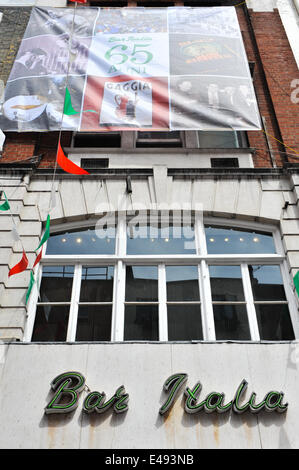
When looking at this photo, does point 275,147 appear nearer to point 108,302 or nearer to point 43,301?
point 108,302

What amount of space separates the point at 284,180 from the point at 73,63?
6.84m

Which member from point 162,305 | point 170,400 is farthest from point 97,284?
point 170,400

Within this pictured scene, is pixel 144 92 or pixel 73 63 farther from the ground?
pixel 73 63

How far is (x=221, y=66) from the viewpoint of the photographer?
1110cm

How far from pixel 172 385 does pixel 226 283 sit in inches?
99.6

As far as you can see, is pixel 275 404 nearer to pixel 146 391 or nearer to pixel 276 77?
pixel 146 391

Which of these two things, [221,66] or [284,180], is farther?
[221,66]

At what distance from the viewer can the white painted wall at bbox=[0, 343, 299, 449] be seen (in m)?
6.13

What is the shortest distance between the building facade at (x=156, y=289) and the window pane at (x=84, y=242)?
0.03 m

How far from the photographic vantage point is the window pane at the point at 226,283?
7953mm

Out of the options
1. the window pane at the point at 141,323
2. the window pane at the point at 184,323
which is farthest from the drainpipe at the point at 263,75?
the window pane at the point at 141,323

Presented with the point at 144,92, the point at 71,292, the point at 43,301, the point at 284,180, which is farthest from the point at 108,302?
the point at 144,92

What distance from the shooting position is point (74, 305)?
308 inches

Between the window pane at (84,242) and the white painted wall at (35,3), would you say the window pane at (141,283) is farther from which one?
the white painted wall at (35,3)
